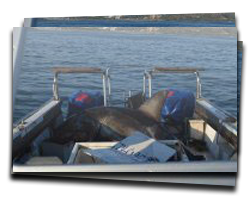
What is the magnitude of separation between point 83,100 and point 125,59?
613mm

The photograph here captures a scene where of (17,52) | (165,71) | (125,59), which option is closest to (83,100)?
(125,59)

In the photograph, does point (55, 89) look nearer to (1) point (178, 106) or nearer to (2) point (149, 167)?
(1) point (178, 106)

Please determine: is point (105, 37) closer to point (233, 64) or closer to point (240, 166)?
point (233, 64)

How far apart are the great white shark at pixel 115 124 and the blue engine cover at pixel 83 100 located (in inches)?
3.0

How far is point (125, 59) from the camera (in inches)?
158

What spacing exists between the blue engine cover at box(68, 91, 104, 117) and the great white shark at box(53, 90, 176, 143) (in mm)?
76

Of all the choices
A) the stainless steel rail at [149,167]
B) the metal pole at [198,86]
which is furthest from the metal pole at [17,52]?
the metal pole at [198,86]

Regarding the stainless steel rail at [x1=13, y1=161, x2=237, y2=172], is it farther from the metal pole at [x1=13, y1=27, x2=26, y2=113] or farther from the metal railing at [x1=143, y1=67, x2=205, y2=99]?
the metal railing at [x1=143, y1=67, x2=205, y2=99]

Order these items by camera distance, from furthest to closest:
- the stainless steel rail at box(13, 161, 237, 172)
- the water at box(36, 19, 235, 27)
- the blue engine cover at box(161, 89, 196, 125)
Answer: the blue engine cover at box(161, 89, 196, 125), the water at box(36, 19, 235, 27), the stainless steel rail at box(13, 161, 237, 172)

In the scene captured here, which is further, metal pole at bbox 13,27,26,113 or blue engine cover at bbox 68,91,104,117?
blue engine cover at bbox 68,91,104,117

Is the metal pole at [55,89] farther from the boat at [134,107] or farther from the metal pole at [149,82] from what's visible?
the metal pole at [149,82]

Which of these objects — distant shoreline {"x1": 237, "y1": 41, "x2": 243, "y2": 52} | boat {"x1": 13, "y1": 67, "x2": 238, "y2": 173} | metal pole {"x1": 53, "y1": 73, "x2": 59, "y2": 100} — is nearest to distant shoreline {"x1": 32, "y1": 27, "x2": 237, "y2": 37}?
distant shoreline {"x1": 237, "y1": 41, "x2": 243, "y2": 52}

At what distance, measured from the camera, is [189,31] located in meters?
3.54

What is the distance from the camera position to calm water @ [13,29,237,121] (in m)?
3.63
